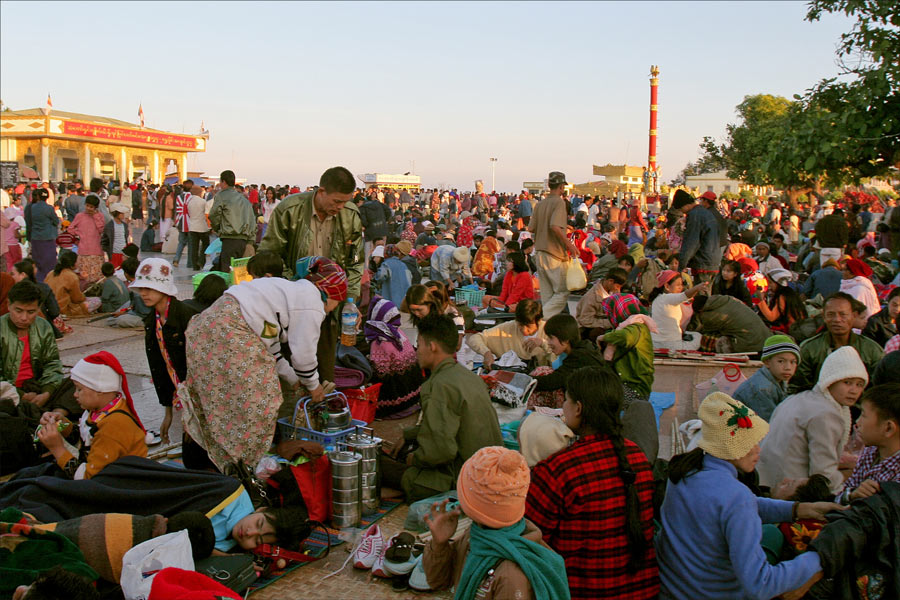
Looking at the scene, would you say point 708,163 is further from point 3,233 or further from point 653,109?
point 3,233

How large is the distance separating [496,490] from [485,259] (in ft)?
36.1

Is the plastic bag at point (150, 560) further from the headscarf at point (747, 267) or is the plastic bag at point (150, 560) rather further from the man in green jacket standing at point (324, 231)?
the headscarf at point (747, 267)

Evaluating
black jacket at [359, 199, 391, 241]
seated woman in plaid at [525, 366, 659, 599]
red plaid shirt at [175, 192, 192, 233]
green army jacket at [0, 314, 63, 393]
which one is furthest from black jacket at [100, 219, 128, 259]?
seated woman in plaid at [525, 366, 659, 599]

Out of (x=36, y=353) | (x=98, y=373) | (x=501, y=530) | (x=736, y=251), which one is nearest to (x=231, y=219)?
(x=36, y=353)

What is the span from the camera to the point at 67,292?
955 cm

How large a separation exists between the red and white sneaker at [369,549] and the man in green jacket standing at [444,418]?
1.66 ft

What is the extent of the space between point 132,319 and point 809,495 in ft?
26.5

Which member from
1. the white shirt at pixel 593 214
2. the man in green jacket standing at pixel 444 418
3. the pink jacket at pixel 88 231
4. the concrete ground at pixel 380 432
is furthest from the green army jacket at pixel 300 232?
the white shirt at pixel 593 214

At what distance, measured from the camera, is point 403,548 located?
3.57 metres

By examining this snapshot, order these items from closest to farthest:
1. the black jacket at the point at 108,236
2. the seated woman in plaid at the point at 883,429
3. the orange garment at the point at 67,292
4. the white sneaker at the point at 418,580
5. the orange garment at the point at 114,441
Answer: the seated woman in plaid at the point at 883,429 → the white sneaker at the point at 418,580 → the orange garment at the point at 114,441 → the orange garment at the point at 67,292 → the black jacket at the point at 108,236

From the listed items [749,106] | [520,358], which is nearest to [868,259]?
[520,358]

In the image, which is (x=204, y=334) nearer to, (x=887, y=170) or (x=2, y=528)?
(x=2, y=528)

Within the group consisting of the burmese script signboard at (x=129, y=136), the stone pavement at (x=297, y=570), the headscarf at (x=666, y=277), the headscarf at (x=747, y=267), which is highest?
the burmese script signboard at (x=129, y=136)

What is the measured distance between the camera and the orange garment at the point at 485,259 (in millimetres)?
13156
